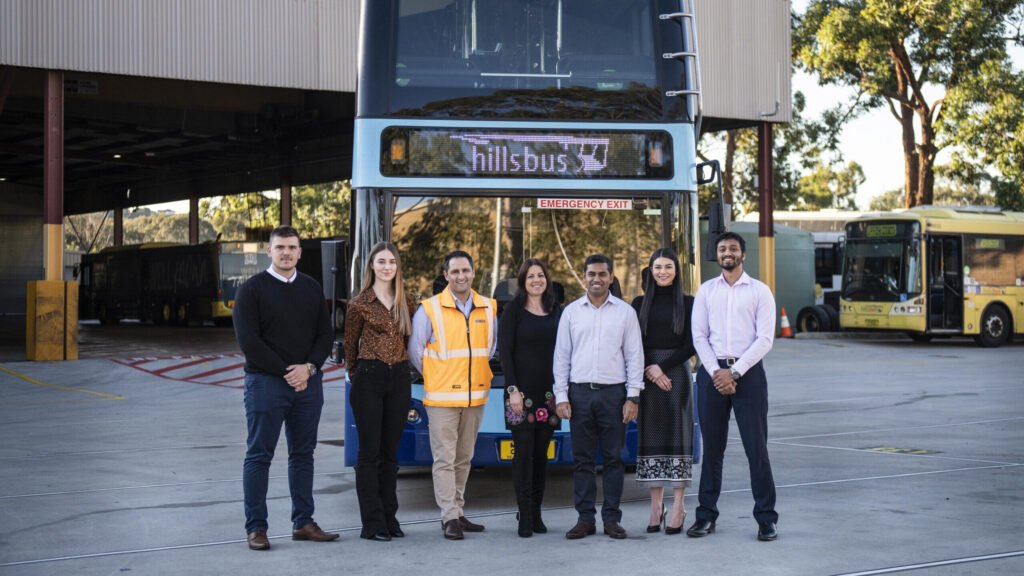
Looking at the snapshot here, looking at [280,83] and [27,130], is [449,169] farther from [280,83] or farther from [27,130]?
[27,130]

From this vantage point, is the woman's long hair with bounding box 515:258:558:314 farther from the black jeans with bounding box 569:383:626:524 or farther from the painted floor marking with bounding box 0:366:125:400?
the painted floor marking with bounding box 0:366:125:400

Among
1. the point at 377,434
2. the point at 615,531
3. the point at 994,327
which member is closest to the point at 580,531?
the point at 615,531

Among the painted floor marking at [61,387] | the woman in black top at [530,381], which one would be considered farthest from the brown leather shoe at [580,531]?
the painted floor marking at [61,387]

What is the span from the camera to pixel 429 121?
28.8 feet

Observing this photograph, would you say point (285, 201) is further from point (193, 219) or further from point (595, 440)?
point (595, 440)

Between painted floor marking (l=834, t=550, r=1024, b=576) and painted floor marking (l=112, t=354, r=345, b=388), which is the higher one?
painted floor marking (l=112, t=354, r=345, b=388)

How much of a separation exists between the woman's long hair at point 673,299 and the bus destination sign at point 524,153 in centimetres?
126

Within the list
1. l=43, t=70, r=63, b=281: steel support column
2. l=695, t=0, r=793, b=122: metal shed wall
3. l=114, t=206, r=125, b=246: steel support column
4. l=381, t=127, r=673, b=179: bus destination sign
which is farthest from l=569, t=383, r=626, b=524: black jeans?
l=114, t=206, r=125, b=246: steel support column

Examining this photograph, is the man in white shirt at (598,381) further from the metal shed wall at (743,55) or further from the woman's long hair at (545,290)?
the metal shed wall at (743,55)

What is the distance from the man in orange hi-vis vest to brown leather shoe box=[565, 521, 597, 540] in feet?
2.03

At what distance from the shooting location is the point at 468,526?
7746 millimetres

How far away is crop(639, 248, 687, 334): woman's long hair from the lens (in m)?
7.67

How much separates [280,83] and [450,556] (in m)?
18.7

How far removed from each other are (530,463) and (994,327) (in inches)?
953
